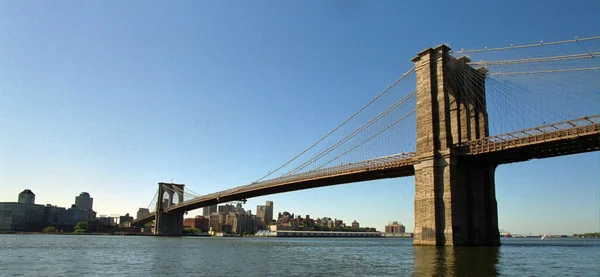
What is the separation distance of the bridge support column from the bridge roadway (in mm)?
1831

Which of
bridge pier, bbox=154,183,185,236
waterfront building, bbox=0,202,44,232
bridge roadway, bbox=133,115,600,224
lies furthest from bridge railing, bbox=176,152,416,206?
waterfront building, bbox=0,202,44,232

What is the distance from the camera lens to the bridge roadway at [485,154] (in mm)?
35406

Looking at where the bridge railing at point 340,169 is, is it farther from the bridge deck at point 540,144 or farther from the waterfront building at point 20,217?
the waterfront building at point 20,217

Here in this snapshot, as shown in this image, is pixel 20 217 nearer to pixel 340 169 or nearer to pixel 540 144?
pixel 340 169

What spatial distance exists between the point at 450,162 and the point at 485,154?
2957mm

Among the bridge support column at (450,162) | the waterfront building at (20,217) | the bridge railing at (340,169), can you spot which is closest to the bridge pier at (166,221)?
the bridge railing at (340,169)

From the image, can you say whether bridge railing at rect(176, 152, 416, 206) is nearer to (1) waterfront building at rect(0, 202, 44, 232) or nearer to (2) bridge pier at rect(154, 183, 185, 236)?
(2) bridge pier at rect(154, 183, 185, 236)

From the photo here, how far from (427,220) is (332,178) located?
53.5 feet

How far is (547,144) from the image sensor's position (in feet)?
121

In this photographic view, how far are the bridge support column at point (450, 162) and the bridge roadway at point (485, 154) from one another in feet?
6.01

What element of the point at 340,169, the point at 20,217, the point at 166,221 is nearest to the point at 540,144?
the point at 340,169

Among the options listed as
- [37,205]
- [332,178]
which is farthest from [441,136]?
[37,205]

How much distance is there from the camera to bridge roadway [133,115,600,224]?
116ft

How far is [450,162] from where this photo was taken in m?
41.4
